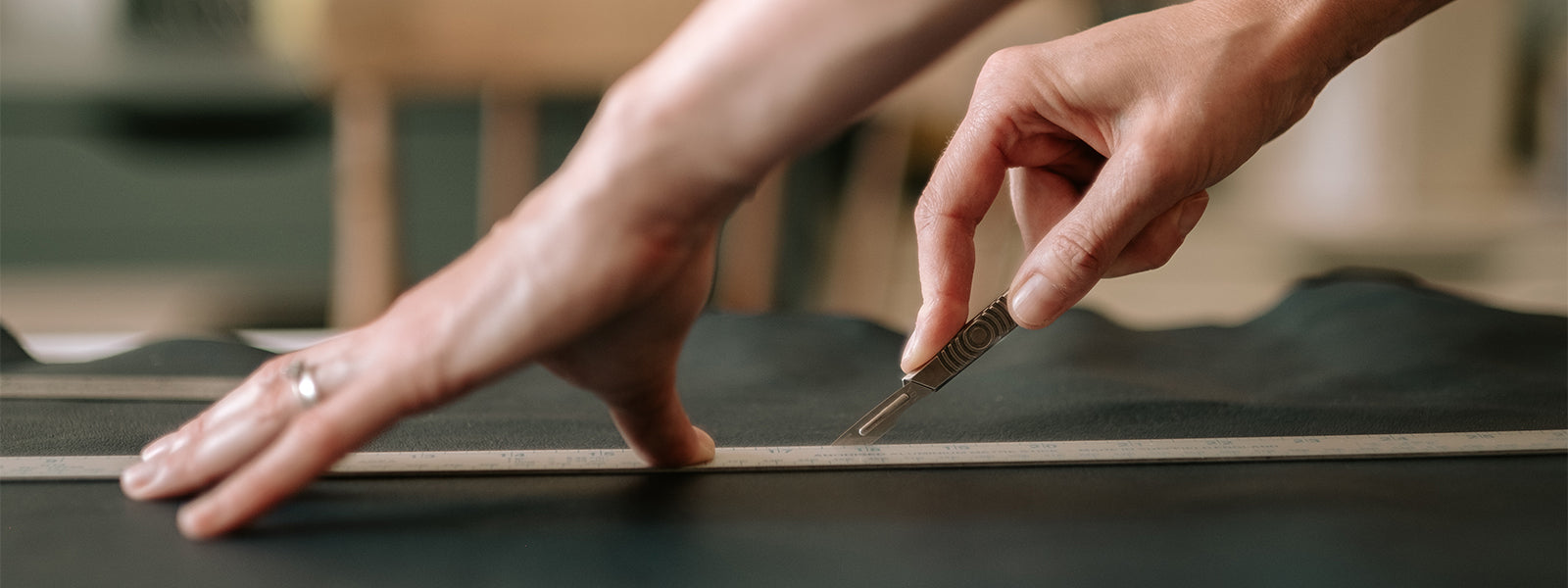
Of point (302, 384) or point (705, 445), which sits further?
point (705, 445)

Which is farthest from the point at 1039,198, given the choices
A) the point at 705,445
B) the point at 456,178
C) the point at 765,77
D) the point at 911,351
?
the point at 456,178

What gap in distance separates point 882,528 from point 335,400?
0.28 m

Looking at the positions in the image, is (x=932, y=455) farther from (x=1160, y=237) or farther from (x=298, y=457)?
(x=298, y=457)

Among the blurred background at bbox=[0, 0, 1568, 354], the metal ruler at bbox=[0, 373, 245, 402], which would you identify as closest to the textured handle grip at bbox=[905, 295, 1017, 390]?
the metal ruler at bbox=[0, 373, 245, 402]

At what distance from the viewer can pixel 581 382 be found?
0.59 m

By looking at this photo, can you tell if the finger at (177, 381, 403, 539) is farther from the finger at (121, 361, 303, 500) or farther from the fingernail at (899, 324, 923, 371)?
the fingernail at (899, 324, 923, 371)

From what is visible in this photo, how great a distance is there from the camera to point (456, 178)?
3145 millimetres

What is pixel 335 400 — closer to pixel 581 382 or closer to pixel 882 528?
pixel 581 382

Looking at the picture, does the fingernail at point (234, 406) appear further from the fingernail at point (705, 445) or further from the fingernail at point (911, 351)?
the fingernail at point (911, 351)

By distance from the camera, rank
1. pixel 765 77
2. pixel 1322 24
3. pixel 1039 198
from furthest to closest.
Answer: pixel 1039 198, pixel 1322 24, pixel 765 77

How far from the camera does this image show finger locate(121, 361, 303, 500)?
58 cm

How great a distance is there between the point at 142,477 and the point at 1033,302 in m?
0.51

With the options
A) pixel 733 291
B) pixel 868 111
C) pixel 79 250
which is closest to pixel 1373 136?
pixel 733 291

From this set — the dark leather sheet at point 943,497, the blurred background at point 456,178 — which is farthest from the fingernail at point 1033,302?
the blurred background at point 456,178
